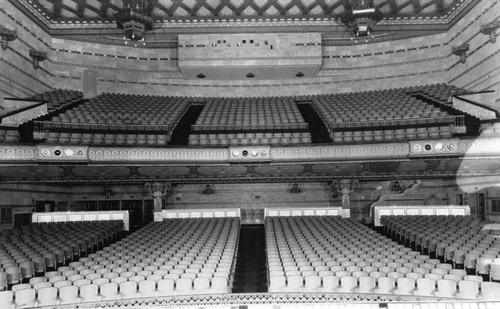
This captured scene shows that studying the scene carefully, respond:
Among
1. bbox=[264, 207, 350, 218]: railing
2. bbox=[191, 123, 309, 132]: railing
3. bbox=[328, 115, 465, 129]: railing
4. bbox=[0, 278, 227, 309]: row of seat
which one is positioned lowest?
bbox=[0, 278, 227, 309]: row of seat

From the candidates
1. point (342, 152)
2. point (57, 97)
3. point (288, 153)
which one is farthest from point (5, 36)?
point (342, 152)

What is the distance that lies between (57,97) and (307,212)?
1018 cm

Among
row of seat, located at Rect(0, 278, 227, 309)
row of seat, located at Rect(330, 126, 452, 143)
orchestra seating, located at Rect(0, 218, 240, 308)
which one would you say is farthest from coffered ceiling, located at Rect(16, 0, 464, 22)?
row of seat, located at Rect(0, 278, 227, 309)

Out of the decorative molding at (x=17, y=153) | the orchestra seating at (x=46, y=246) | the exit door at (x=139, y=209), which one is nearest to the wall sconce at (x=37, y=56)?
the decorative molding at (x=17, y=153)

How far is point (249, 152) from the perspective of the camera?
1327 centimetres

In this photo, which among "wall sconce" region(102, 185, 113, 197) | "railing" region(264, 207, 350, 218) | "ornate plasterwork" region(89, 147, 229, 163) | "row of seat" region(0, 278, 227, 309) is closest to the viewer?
"row of seat" region(0, 278, 227, 309)

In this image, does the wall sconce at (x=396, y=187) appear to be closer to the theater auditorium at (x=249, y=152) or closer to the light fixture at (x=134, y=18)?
the theater auditorium at (x=249, y=152)

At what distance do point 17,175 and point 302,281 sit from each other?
10439 millimetres

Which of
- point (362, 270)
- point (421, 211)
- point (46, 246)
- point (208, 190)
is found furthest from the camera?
point (208, 190)

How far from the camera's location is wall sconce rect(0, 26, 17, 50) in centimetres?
1315

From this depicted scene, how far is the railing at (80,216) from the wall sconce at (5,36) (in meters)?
5.52

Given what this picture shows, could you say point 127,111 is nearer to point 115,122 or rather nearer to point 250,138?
point 115,122

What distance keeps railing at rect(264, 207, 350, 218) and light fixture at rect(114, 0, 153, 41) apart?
28.1 feet

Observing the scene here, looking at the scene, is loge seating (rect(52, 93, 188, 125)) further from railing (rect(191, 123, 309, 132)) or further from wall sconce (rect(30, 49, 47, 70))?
wall sconce (rect(30, 49, 47, 70))
